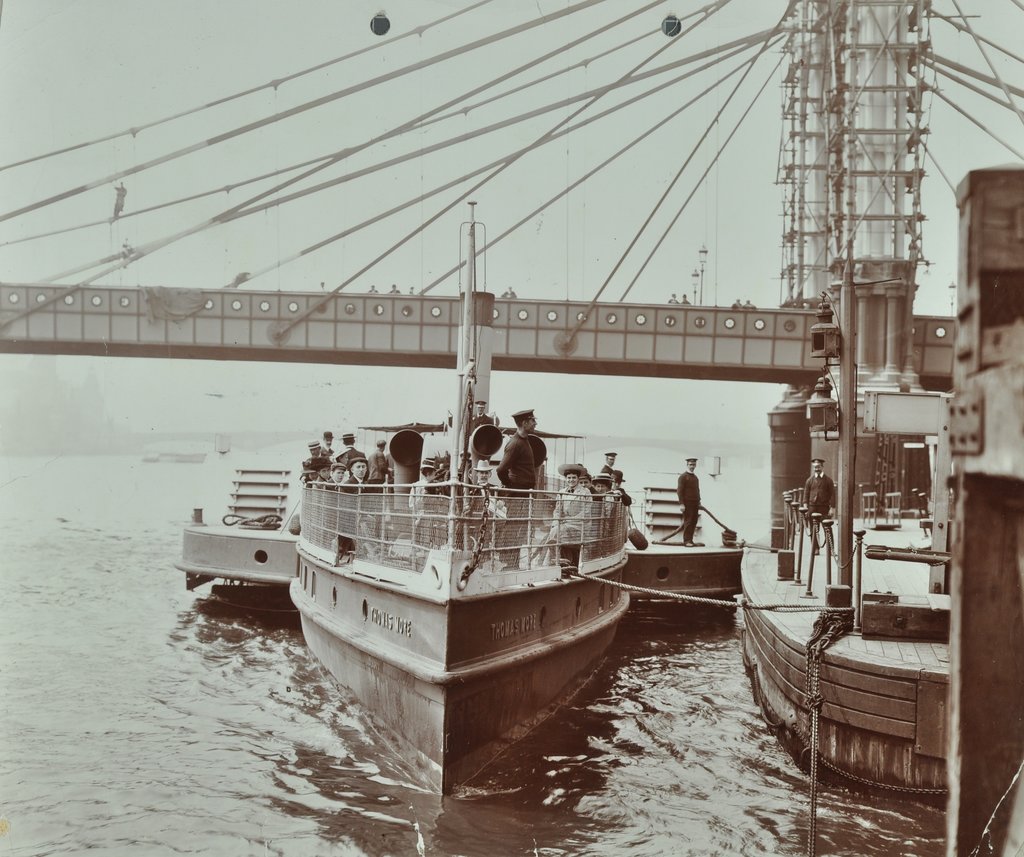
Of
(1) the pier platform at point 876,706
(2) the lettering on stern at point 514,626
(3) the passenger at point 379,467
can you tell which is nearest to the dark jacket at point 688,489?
(3) the passenger at point 379,467

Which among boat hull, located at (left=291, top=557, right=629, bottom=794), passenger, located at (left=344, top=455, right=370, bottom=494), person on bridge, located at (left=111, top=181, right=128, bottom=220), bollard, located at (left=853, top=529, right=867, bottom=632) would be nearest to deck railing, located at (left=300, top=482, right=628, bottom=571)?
boat hull, located at (left=291, top=557, right=629, bottom=794)

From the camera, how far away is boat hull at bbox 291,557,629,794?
942 cm

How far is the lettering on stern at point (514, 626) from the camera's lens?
1012 cm

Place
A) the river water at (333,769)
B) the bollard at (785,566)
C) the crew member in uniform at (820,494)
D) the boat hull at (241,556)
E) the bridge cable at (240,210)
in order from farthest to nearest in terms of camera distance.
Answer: the bridge cable at (240,210), the boat hull at (241,556), the crew member in uniform at (820,494), the bollard at (785,566), the river water at (333,769)

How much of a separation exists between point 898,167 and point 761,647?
17.7 metres

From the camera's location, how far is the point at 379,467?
57.3 ft

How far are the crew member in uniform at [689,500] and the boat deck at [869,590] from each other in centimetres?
142

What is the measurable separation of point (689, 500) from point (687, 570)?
2092 mm

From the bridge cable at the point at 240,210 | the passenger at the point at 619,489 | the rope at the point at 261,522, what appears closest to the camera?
the passenger at the point at 619,489

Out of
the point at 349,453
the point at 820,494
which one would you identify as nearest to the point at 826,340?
the point at 820,494

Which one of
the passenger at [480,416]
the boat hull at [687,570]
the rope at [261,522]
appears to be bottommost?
the boat hull at [687,570]

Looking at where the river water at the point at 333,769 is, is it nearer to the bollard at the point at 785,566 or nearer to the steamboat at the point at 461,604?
the steamboat at the point at 461,604

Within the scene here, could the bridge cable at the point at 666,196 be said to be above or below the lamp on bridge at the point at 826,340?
above

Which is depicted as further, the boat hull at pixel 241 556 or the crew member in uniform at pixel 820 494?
the boat hull at pixel 241 556
